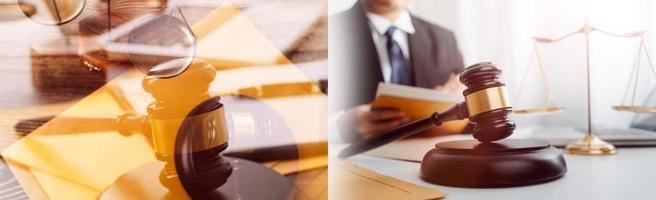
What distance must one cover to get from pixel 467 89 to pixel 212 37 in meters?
0.35

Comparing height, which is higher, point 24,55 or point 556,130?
point 24,55

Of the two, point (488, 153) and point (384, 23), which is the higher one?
point (384, 23)

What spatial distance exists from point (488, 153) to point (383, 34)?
234mm

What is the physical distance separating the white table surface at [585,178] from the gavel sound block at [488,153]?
1cm

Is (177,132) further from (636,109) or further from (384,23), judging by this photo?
(636,109)

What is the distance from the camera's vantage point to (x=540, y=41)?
81 centimetres

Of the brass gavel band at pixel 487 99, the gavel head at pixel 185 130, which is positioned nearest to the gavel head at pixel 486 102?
the brass gavel band at pixel 487 99

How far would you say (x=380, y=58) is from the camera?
2.68 ft

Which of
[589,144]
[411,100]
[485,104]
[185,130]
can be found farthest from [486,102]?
[185,130]

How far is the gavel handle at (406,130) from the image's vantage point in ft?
2.52

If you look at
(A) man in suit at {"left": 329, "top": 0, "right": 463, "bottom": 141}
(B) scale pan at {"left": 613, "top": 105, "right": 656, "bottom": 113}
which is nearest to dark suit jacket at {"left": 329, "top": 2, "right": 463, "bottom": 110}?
(A) man in suit at {"left": 329, "top": 0, "right": 463, "bottom": 141}

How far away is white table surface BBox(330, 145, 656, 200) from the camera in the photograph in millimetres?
688

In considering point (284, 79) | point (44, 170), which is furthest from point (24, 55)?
point (284, 79)

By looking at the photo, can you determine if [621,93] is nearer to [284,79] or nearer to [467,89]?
[467,89]
